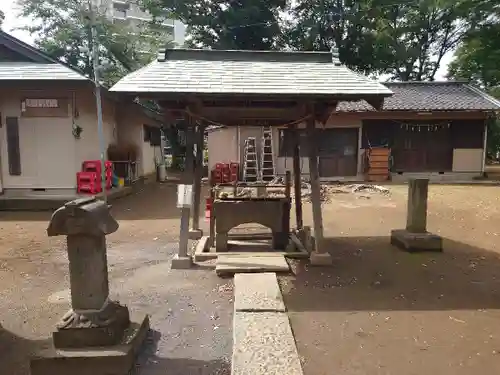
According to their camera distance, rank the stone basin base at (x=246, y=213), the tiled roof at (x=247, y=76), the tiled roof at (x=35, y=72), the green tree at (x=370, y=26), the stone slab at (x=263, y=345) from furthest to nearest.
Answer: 1. the green tree at (x=370, y=26)
2. the tiled roof at (x=35, y=72)
3. the stone basin base at (x=246, y=213)
4. the tiled roof at (x=247, y=76)
5. the stone slab at (x=263, y=345)

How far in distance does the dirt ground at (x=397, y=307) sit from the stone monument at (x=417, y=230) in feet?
0.67

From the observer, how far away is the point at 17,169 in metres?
11.1

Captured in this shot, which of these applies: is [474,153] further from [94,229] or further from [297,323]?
[94,229]

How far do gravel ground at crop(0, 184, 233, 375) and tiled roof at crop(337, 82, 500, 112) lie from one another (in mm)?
12284

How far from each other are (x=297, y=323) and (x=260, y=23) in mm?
21122

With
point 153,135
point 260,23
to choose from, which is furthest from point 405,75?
point 153,135

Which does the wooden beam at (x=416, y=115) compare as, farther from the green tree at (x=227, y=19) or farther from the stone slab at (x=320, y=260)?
the stone slab at (x=320, y=260)

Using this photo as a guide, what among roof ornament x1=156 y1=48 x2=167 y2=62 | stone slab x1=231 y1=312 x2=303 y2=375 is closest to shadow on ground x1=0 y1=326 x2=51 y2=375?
stone slab x1=231 y1=312 x2=303 y2=375

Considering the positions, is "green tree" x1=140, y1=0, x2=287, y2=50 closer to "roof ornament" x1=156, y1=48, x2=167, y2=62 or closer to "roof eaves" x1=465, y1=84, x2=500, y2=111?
"roof eaves" x1=465, y1=84, x2=500, y2=111

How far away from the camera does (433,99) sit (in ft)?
58.0

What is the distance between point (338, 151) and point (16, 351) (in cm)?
1552

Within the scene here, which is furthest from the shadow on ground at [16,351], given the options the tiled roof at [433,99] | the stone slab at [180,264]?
the tiled roof at [433,99]

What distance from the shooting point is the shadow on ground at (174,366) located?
3.05 metres

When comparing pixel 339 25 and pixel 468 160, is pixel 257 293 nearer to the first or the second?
pixel 468 160
